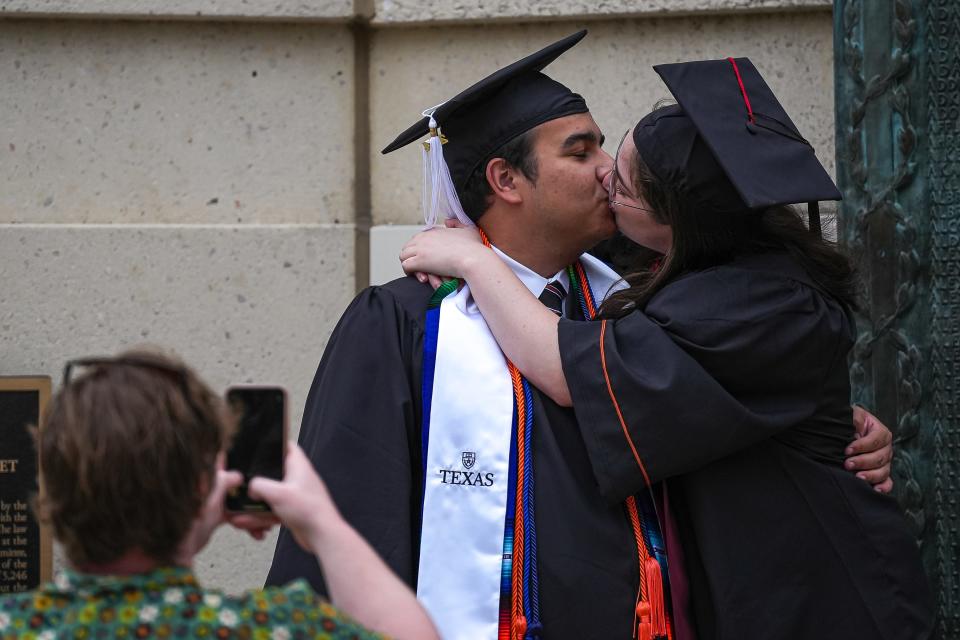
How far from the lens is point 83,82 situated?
3.80m

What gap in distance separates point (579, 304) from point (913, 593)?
1.02 metres

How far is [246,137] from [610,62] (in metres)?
1.22

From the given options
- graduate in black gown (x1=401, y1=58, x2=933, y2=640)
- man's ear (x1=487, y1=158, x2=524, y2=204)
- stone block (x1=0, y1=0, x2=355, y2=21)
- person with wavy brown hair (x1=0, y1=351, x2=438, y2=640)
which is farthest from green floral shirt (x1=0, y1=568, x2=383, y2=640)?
stone block (x1=0, y1=0, x2=355, y2=21)

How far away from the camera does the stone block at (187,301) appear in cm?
370

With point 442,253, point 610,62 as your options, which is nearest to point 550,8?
point 610,62

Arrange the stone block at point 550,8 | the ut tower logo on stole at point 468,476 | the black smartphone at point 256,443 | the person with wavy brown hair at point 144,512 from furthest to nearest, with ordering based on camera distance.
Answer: the stone block at point 550,8
the ut tower logo on stole at point 468,476
the black smartphone at point 256,443
the person with wavy brown hair at point 144,512

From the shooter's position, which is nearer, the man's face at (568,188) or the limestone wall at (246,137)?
the man's face at (568,188)

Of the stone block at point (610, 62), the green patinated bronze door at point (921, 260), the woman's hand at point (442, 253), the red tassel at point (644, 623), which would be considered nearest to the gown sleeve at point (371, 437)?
the woman's hand at point (442, 253)

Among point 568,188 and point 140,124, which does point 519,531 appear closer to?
point 568,188

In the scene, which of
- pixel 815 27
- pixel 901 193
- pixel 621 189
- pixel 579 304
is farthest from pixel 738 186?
pixel 815 27

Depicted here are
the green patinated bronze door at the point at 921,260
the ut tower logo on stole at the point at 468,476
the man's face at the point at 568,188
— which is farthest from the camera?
the green patinated bronze door at the point at 921,260

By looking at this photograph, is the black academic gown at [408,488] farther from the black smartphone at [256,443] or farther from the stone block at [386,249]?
the stone block at [386,249]

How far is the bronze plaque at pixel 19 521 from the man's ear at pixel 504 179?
1.57 m

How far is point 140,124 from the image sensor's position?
3.80 m
